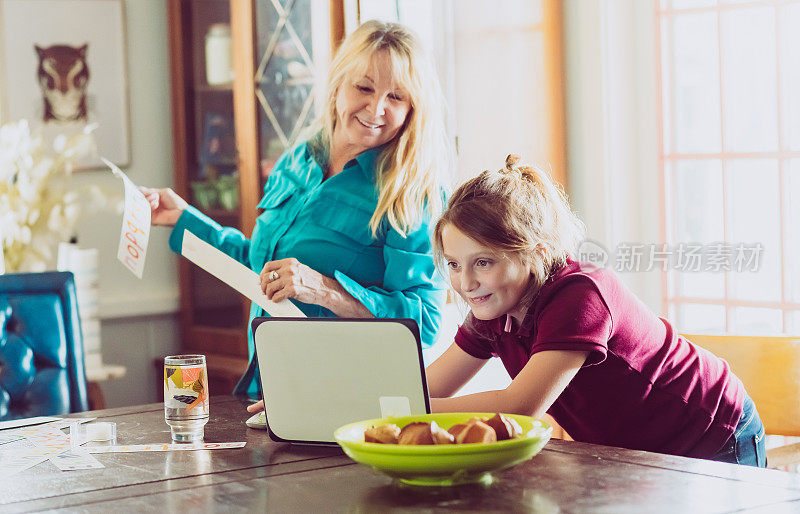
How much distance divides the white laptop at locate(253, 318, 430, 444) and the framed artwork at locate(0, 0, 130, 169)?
111 inches

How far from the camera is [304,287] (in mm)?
2031

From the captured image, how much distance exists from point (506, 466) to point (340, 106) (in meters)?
1.13

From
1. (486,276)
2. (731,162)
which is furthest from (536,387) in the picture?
(731,162)

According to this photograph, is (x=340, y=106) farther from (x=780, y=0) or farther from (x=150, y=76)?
(x=150, y=76)

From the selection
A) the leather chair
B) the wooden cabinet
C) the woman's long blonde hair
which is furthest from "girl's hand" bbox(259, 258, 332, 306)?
the wooden cabinet

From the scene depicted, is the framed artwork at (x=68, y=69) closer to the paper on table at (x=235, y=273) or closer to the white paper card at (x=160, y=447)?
the paper on table at (x=235, y=273)

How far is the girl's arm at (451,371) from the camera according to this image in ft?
6.38

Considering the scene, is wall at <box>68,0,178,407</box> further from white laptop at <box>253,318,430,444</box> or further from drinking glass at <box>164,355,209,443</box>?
white laptop at <box>253,318,430,444</box>

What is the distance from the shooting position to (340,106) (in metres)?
2.20

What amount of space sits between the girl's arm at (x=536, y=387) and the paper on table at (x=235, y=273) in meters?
0.55

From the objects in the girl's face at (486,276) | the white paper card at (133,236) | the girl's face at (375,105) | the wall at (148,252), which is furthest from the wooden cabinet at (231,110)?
the girl's face at (486,276)

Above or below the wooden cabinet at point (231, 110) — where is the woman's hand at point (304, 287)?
below

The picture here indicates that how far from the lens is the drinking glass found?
1.67m

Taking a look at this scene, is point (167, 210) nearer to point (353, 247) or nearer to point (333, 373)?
point (353, 247)
